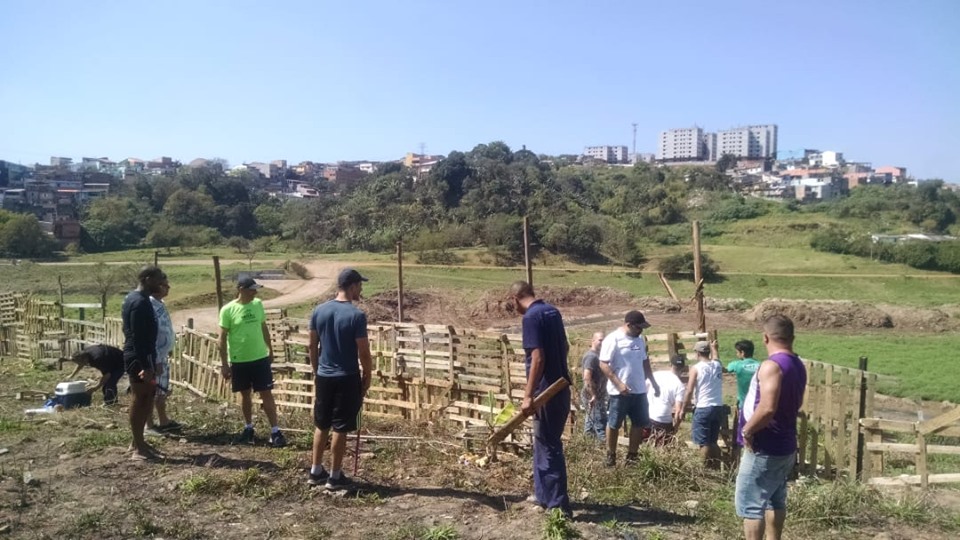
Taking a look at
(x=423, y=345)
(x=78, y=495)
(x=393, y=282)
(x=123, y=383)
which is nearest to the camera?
(x=78, y=495)

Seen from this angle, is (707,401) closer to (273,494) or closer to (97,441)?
(273,494)

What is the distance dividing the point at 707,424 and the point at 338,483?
381 cm

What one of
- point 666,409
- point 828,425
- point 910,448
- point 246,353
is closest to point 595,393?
point 666,409

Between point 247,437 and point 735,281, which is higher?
point 247,437

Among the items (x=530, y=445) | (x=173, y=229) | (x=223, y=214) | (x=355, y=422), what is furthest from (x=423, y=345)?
(x=223, y=214)

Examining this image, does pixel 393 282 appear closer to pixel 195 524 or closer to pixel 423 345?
pixel 423 345

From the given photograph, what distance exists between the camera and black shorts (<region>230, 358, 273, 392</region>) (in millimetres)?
6688

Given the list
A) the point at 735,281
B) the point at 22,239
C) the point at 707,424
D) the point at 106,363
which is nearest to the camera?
the point at 707,424

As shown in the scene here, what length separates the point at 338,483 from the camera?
5.35m

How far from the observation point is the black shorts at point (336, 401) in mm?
5332

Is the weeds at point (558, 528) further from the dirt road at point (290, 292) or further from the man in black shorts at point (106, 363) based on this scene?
the dirt road at point (290, 292)

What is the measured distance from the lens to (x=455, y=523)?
4789 mm

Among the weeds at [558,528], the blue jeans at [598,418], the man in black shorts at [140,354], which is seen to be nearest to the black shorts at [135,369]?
the man in black shorts at [140,354]

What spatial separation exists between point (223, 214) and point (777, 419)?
71.8 metres
